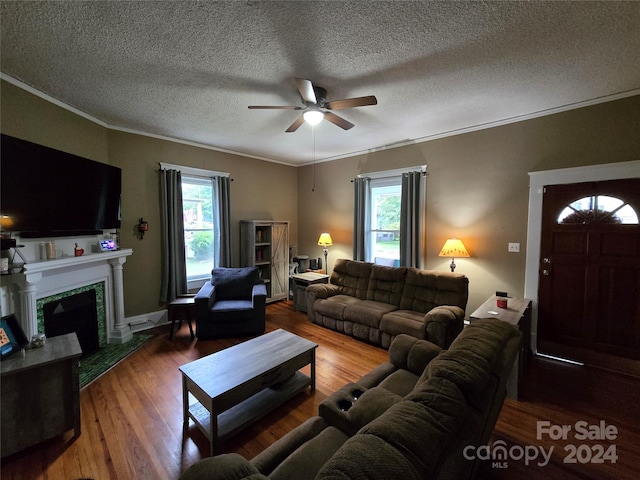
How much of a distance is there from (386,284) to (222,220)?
9.60 ft

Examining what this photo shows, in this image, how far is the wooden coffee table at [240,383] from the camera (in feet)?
5.91

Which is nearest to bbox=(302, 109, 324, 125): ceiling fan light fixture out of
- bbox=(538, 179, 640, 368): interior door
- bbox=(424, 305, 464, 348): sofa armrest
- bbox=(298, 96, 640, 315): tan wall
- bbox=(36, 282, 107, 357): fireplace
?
bbox=(298, 96, 640, 315): tan wall

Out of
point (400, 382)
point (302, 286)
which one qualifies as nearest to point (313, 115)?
point (400, 382)

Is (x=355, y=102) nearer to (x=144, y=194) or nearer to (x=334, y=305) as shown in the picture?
(x=334, y=305)

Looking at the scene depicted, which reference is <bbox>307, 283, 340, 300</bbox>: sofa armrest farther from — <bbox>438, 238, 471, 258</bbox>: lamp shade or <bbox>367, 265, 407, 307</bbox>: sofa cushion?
<bbox>438, 238, 471, 258</bbox>: lamp shade

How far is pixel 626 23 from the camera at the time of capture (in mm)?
1680

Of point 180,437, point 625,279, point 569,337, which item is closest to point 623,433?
point 569,337

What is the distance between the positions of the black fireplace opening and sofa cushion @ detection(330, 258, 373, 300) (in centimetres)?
317

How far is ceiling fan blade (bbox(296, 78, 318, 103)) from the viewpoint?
2.04m

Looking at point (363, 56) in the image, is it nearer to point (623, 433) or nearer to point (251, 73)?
point (251, 73)

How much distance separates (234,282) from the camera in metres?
3.95

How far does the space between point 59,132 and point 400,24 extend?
3436 mm

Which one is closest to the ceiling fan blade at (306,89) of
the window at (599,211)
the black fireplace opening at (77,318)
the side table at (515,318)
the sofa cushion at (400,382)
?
the sofa cushion at (400,382)

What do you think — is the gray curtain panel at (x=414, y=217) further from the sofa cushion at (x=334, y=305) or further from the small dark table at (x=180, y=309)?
the small dark table at (x=180, y=309)
